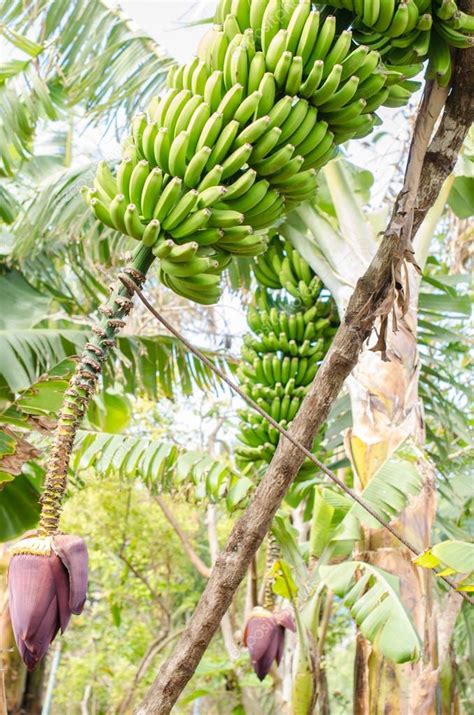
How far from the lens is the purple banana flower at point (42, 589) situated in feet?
2.64

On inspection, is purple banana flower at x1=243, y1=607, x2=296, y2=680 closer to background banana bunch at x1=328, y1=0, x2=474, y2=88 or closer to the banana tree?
the banana tree

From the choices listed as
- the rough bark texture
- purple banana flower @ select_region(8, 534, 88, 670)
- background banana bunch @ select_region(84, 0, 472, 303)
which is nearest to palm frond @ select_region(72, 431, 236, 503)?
the rough bark texture

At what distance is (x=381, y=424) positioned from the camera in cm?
227

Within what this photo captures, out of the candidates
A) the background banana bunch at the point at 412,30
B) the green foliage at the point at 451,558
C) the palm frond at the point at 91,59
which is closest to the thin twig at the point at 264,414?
the green foliage at the point at 451,558

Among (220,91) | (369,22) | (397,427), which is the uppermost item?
(369,22)

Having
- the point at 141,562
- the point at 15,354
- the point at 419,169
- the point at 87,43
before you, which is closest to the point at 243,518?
the point at 419,169

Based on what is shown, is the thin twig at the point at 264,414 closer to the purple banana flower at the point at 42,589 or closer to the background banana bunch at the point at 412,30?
the purple banana flower at the point at 42,589

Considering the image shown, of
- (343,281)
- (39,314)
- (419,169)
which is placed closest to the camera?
(419,169)

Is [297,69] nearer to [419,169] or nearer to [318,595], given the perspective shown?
[419,169]

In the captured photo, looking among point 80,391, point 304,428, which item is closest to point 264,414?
point 304,428

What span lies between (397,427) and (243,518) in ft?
4.24

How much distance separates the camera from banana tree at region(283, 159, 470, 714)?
2045 millimetres

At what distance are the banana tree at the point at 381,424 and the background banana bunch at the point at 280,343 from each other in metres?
0.14

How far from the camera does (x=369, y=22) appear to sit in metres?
1.05
